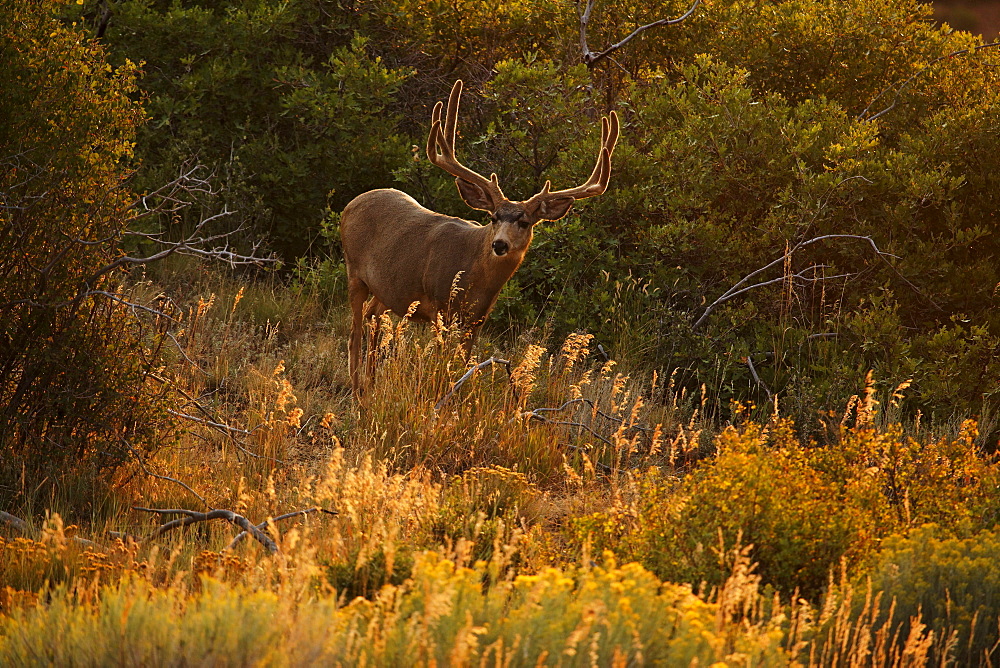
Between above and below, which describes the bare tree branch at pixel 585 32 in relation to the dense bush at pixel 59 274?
above

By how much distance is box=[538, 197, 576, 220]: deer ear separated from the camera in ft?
26.8

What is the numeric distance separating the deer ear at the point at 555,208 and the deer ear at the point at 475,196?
1.29 feet

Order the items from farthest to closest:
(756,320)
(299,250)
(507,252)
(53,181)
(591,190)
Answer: (299,250), (756,320), (591,190), (507,252), (53,181)

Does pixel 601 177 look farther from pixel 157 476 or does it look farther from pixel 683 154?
pixel 157 476

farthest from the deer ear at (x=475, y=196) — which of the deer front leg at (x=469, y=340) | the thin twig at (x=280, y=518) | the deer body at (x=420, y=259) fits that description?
the thin twig at (x=280, y=518)

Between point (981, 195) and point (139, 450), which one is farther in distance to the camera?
point (981, 195)

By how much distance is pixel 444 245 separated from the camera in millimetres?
8562

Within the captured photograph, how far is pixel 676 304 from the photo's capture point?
10016 mm

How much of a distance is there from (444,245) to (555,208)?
953 mm

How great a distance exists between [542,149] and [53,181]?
6048 mm

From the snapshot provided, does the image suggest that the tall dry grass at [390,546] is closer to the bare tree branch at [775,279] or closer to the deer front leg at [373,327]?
the deer front leg at [373,327]

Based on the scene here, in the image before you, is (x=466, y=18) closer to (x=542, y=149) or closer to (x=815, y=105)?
(x=542, y=149)

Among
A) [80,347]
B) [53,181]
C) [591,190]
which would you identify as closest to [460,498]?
[80,347]

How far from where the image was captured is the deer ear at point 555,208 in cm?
816
